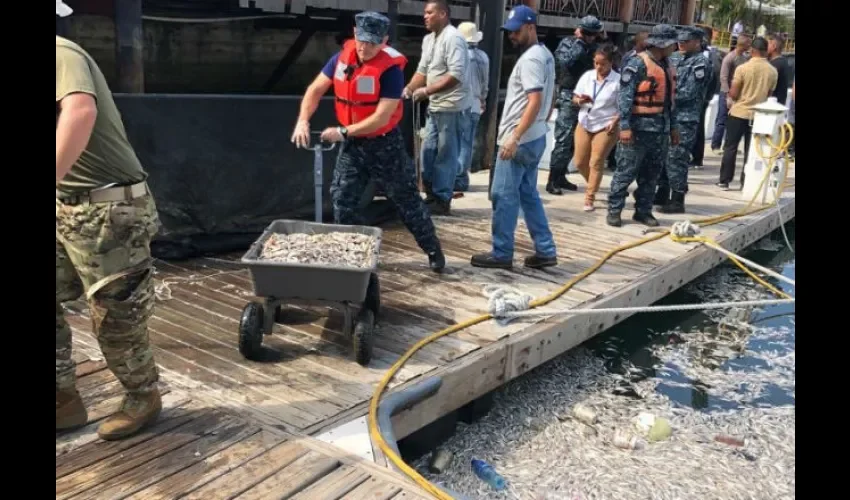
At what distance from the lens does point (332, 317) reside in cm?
477

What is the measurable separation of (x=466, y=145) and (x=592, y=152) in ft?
4.31

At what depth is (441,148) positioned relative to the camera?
729 centimetres

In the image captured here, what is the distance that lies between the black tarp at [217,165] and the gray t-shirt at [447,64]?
3.91 feet

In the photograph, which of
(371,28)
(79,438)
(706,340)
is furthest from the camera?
(706,340)

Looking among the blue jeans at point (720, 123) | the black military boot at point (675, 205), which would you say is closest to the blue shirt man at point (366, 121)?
the black military boot at point (675, 205)

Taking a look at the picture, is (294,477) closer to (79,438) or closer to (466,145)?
(79,438)

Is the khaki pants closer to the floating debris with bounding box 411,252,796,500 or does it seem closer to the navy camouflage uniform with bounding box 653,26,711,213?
the navy camouflage uniform with bounding box 653,26,711,213

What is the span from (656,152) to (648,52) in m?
0.92

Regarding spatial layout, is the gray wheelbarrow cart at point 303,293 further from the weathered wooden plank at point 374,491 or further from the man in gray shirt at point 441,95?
the man in gray shirt at point 441,95

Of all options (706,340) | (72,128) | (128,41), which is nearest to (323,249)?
(72,128)

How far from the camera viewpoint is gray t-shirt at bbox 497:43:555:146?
209 inches
